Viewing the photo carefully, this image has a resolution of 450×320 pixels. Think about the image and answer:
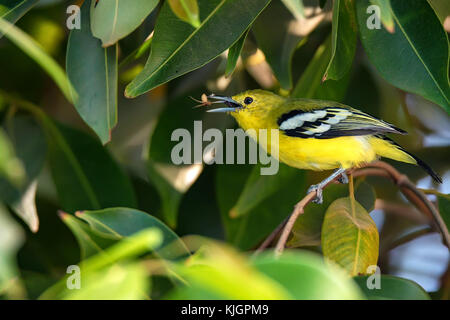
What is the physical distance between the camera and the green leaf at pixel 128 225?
1.36 metres

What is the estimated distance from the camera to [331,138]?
2.15m

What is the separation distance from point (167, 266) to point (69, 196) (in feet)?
4.21

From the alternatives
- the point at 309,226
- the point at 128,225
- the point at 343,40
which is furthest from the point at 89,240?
the point at 343,40

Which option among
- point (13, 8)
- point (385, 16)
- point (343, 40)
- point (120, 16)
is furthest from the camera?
point (343, 40)

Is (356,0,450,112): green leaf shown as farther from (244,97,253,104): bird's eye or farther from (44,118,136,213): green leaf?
(44,118,136,213): green leaf

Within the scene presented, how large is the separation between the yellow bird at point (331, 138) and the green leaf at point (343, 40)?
1.34 feet

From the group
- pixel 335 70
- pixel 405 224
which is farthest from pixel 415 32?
pixel 405 224

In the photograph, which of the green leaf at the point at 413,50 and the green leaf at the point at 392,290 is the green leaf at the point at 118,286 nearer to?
the green leaf at the point at 392,290

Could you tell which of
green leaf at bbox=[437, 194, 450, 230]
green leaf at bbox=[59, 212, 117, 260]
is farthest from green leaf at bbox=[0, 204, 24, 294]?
green leaf at bbox=[437, 194, 450, 230]

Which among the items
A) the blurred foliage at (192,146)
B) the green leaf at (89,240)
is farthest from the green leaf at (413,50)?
the green leaf at (89,240)

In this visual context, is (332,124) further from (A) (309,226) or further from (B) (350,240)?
(B) (350,240)

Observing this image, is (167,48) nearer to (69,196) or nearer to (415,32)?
(415,32)

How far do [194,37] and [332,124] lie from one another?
738 millimetres

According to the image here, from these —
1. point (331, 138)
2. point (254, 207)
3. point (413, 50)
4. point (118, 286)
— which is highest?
point (413, 50)
